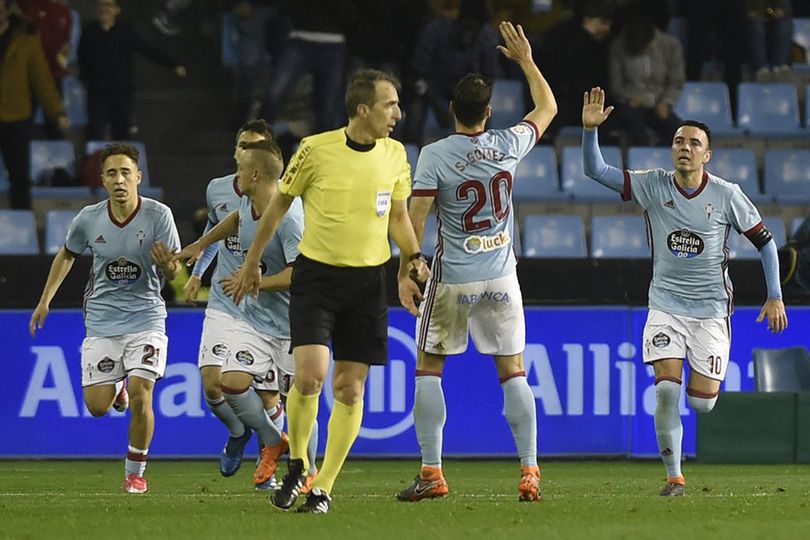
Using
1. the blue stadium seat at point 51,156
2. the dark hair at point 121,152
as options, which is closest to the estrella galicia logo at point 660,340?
the dark hair at point 121,152

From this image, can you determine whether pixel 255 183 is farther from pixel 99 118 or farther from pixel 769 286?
pixel 99 118

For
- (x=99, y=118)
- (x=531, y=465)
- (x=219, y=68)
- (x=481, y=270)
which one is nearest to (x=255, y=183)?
(x=481, y=270)

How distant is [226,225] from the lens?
9938mm

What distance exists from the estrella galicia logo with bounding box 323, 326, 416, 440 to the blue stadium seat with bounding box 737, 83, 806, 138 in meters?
6.61

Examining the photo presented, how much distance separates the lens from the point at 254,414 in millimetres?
10180

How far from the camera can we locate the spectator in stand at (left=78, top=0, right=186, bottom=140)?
1708 centimetres

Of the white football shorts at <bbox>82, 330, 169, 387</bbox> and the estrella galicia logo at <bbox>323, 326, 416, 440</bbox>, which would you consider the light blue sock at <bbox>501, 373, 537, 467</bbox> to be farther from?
the estrella galicia logo at <bbox>323, 326, 416, 440</bbox>

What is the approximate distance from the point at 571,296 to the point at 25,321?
4.30 meters

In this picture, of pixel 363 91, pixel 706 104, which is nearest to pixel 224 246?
pixel 363 91

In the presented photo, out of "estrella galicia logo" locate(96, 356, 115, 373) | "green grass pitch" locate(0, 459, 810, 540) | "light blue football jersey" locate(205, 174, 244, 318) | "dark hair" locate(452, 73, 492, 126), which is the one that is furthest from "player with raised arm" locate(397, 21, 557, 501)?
"estrella galicia logo" locate(96, 356, 115, 373)

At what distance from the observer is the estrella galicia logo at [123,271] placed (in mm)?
10383

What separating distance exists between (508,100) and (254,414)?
28.1 feet

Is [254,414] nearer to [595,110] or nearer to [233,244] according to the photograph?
[233,244]

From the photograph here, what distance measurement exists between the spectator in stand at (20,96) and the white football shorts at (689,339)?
8.63 metres
